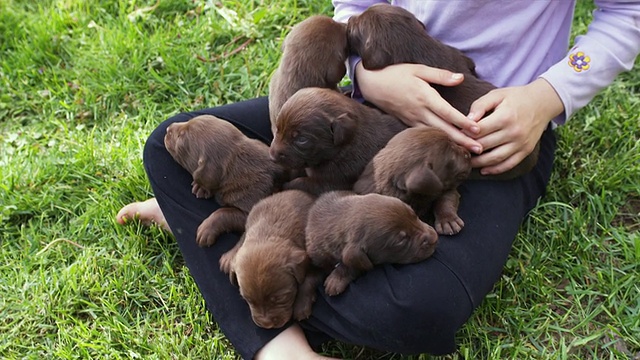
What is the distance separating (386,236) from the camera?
3.10 metres

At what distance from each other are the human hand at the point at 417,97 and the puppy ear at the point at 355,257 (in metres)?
0.77

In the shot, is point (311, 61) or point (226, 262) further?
point (311, 61)

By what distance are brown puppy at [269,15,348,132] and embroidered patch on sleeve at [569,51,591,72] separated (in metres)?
1.15

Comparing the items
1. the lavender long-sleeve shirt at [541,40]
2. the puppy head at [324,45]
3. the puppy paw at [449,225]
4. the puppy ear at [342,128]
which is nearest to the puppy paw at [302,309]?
the puppy paw at [449,225]

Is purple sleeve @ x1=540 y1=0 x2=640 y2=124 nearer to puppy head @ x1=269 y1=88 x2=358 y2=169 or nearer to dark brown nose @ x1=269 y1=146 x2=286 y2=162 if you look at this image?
puppy head @ x1=269 y1=88 x2=358 y2=169

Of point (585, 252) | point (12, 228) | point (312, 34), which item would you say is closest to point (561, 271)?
point (585, 252)

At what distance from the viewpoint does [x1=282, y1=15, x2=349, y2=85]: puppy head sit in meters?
3.81

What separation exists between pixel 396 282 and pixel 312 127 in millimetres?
841

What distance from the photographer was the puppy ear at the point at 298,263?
3180 millimetres

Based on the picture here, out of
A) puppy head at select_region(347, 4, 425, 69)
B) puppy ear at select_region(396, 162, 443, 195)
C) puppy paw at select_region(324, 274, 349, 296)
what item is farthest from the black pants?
puppy head at select_region(347, 4, 425, 69)

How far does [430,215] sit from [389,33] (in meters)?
0.97

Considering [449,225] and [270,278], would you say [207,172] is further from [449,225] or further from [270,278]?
[449,225]

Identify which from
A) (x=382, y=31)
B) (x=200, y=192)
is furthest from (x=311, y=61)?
(x=200, y=192)

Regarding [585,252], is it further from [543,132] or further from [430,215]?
[430,215]
